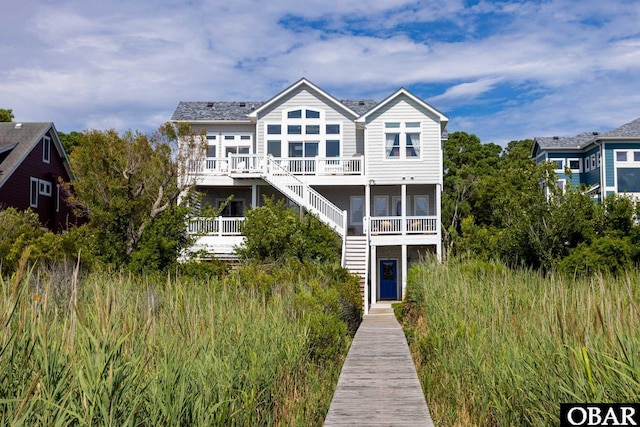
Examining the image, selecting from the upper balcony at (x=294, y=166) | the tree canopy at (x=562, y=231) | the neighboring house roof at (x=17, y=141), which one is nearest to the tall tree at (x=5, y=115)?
the neighboring house roof at (x=17, y=141)

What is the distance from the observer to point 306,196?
25.6 meters

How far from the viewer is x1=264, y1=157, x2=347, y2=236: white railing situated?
2534cm

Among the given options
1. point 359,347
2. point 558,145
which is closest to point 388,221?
point 359,347

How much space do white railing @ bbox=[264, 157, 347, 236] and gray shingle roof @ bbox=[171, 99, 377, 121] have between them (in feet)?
15.3

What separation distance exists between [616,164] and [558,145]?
6066 mm

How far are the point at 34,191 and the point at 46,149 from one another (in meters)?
2.91

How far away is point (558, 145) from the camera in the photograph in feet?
140

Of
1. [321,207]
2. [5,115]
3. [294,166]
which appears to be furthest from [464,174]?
[5,115]

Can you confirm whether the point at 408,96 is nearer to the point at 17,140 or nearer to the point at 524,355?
the point at 17,140

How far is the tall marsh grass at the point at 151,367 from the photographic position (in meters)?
3.80

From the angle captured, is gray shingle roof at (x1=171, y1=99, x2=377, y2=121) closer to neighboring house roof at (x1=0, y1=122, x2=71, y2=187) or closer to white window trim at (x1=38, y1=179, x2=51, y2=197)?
neighboring house roof at (x1=0, y1=122, x2=71, y2=187)

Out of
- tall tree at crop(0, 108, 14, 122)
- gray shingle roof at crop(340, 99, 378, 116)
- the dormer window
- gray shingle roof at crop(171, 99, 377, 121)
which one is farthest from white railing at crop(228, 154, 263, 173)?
tall tree at crop(0, 108, 14, 122)

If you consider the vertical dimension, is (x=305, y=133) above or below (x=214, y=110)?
below

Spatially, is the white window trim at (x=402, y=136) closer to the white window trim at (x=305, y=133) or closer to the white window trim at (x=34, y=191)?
the white window trim at (x=305, y=133)
